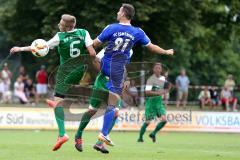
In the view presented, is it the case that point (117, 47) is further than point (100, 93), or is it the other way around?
point (100, 93)

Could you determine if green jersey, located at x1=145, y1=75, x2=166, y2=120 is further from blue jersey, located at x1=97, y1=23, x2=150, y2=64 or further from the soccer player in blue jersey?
blue jersey, located at x1=97, y1=23, x2=150, y2=64

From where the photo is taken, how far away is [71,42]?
14031mm

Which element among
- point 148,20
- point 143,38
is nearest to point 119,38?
point 143,38

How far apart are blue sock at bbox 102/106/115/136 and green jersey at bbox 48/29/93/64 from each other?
124 centimetres

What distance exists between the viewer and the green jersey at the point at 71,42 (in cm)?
1402

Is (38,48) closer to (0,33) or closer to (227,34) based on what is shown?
(227,34)

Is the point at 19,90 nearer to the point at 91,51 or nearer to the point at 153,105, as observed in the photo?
the point at 153,105

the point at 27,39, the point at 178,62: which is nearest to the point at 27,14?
the point at 27,39

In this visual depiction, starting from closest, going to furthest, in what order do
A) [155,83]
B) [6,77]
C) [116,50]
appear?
[116,50], [155,83], [6,77]

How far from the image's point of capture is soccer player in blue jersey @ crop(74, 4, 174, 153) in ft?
44.7

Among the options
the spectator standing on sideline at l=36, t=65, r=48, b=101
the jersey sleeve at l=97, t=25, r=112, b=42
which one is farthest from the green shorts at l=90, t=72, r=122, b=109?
the spectator standing on sideline at l=36, t=65, r=48, b=101

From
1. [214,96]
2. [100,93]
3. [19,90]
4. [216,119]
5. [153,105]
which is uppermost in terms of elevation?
[100,93]

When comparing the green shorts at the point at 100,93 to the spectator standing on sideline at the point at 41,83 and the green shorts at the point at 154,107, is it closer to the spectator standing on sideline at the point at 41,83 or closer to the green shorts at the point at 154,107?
the green shorts at the point at 154,107

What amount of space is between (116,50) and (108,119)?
4.32 feet
